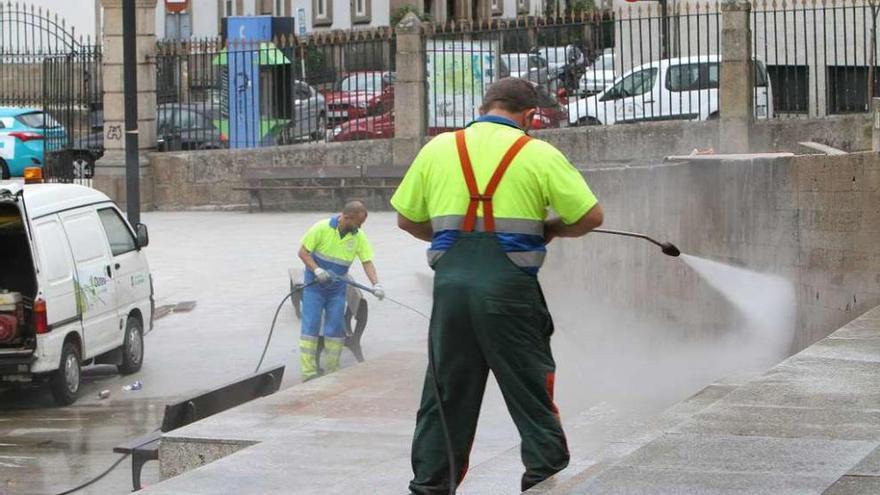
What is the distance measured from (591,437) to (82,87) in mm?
19859

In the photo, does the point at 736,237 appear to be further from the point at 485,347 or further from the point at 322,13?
the point at 322,13

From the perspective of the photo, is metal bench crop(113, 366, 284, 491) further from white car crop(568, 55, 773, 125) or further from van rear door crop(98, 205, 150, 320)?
white car crop(568, 55, 773, 125)

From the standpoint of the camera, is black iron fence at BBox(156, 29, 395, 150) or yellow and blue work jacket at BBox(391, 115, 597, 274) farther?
black iron fence at BBox(156, 29, 395, 150)

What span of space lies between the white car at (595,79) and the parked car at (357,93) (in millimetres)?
2974

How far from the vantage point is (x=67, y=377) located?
535 inches

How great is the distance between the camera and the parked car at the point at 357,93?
25.8 m

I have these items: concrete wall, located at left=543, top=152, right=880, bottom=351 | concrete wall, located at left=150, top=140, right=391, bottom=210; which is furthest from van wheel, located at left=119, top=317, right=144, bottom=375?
concrete wall, located at left=150, top=140, right=391, bottom=210

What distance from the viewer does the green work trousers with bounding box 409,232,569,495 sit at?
19.8 feet

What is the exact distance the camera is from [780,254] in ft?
40.9

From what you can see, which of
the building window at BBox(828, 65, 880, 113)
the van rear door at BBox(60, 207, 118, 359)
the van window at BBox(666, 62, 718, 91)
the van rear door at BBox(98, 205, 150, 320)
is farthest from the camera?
the van window at BBox(666, 62, 718, 91)

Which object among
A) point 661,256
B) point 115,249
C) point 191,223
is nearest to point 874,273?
point 661,256

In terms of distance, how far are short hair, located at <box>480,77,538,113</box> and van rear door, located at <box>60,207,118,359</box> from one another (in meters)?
8.25

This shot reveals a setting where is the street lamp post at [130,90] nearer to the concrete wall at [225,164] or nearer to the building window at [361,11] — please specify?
the concrete wall at [225,164]

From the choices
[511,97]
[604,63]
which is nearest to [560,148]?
[604,63]
